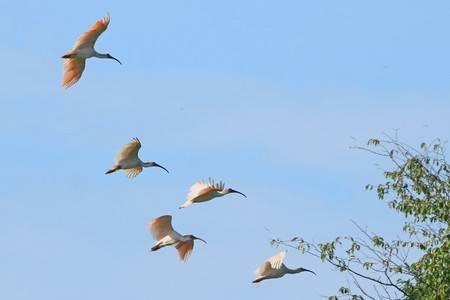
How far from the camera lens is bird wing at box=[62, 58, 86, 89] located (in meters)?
31.6

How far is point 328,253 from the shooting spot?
1241 inches

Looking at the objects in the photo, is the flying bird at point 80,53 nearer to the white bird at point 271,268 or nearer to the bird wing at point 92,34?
the bird wing at point 92,34

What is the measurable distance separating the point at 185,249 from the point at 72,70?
291 centimetres

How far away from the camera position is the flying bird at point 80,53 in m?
31.2

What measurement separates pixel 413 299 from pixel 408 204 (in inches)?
57.2

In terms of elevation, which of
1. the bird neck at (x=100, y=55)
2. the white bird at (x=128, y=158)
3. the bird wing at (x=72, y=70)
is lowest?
the white bird at (x=128, y=158)

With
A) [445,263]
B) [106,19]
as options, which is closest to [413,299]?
[445,263]

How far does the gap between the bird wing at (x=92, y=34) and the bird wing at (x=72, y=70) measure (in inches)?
11.4

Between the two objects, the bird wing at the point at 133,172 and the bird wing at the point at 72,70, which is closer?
the bird wing at the point at 72,70

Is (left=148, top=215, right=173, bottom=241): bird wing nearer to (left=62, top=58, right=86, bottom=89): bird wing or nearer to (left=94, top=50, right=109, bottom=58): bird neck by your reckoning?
(left=62, top=58, right=86, bottom=89): bird wing

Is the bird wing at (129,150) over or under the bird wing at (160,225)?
over

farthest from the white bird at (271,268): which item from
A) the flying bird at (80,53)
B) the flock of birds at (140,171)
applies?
the flying bird at (80,53)

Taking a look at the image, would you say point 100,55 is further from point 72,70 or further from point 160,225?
point 160,225

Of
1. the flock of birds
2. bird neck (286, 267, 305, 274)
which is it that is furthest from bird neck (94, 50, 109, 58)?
bird neck (286, 267, 305, 274)
